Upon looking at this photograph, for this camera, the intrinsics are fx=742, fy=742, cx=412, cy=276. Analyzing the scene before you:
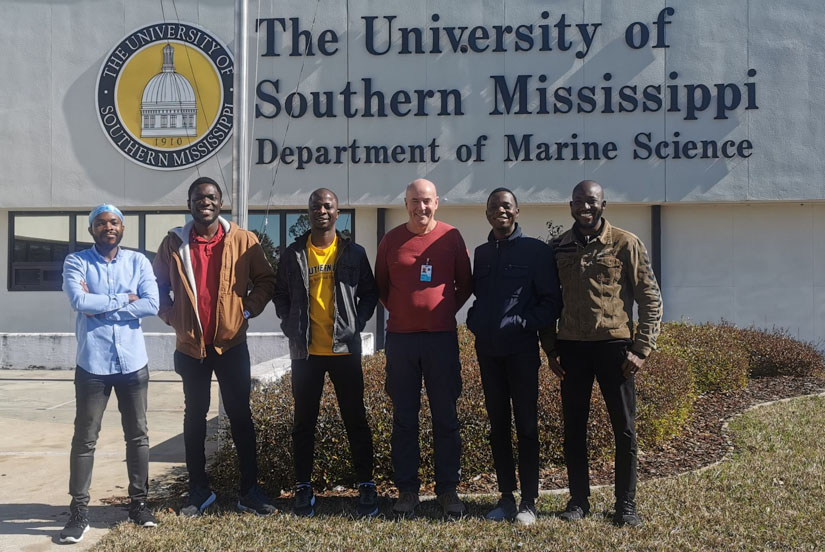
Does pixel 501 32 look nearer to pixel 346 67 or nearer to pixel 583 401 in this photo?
pixel 346 67

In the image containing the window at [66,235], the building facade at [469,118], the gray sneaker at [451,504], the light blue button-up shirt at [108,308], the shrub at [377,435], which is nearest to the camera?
the light blue button-up shirt at [108,308]

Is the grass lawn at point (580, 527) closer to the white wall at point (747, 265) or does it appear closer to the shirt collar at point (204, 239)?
the shirt collar at point (204, 239)

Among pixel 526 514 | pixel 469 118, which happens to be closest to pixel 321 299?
pixel 526 514

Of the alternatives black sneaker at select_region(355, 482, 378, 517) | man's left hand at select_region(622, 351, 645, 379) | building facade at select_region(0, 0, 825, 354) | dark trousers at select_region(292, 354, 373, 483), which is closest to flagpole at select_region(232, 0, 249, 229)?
dark trousers at select_region(292, 354, 373, 483)

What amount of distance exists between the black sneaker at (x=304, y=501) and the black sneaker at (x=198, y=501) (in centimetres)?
56

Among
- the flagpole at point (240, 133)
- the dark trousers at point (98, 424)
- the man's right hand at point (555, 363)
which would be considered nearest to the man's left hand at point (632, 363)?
the man's right hand at point (555, 363)

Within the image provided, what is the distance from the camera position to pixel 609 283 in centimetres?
432

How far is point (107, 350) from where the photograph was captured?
14.4 ft

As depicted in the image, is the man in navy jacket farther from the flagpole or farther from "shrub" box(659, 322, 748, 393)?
"shrub" box(659, 322, 748, 393)

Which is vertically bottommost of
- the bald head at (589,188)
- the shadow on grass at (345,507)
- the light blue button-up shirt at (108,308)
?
the shadow on grass at (345,507)

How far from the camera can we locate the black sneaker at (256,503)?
4.70 metres

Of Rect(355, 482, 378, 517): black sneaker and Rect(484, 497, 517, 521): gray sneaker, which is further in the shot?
Rect(355, 482, 378, 517): black sneaker

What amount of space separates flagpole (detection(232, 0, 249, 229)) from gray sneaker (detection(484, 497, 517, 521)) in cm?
321

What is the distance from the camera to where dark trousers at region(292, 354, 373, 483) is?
184 inches
